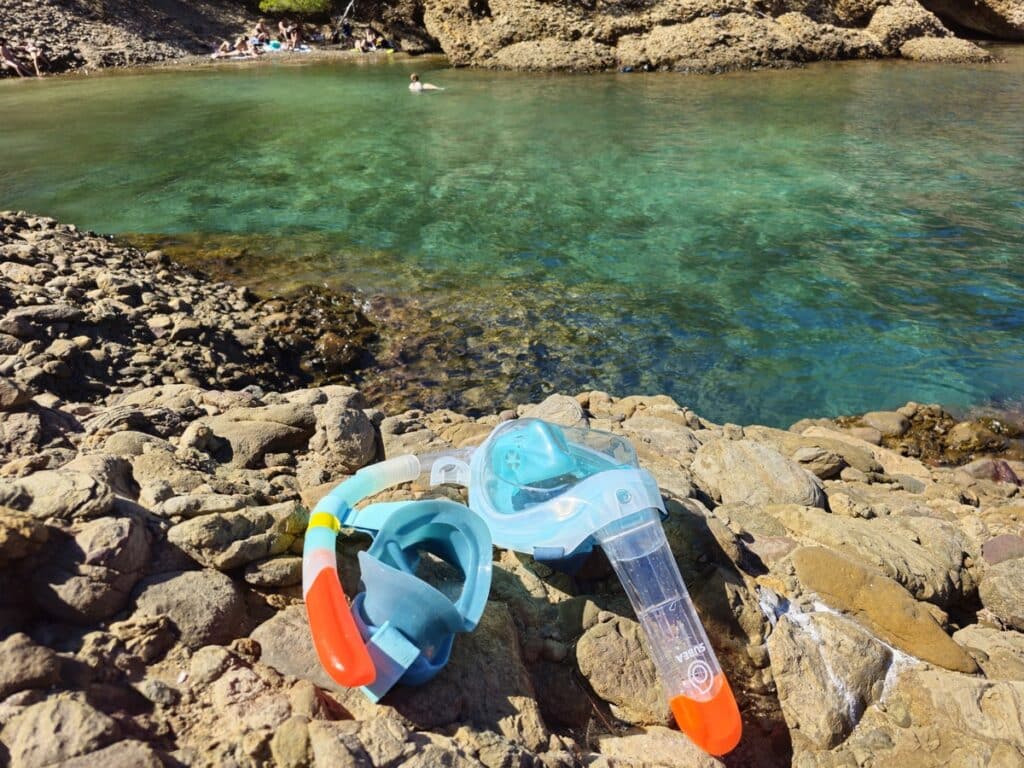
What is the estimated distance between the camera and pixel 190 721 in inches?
67.6

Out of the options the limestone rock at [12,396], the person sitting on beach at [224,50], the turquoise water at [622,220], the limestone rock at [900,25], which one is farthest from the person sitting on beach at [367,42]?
the limestone rock at [12,396]

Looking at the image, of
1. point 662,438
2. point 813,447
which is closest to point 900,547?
point 813,447

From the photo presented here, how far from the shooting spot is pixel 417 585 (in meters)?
1.89

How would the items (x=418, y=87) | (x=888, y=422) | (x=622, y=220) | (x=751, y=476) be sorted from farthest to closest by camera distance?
(x=418, y=87), (x=622, y=220), (x=888, y=422), (x=751, y=476)

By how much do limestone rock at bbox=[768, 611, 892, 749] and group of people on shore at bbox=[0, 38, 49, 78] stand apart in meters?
27.6

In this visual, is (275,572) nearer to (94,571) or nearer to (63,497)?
(94,571)

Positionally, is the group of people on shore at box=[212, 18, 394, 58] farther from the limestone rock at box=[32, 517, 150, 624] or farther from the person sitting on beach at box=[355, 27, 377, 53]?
the limestone rock at box=[32, 517, 150, 624]

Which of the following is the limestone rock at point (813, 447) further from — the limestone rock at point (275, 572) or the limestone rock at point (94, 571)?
the limestone rock at point (94, 571)

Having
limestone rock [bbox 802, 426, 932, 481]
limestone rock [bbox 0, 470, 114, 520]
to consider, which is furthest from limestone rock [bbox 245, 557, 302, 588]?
limestone rock [bbox 802, 426, 932, 481]

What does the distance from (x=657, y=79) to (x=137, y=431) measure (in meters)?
20.5

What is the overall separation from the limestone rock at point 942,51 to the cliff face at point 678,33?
0.04 m

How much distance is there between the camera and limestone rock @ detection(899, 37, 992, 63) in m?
22.7

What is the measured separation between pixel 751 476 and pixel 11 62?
89.4ft

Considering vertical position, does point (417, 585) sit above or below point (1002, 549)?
above
